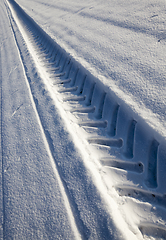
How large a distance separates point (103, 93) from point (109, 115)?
9.9 inches

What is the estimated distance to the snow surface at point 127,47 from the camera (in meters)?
1.16

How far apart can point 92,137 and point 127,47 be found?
1.05m

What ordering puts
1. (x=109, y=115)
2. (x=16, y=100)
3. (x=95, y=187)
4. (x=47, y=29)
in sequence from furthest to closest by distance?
(x=47, y=29), (x=16, y=100), (x=109, y=115), (x=95, y=187)

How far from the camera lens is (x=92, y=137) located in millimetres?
1270

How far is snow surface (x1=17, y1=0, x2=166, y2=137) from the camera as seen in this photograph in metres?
1.16

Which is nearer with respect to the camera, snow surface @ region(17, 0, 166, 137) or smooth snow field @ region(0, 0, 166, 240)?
smooth snow field @ region(0, 0, 166, 240)

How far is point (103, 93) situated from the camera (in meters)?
1.47

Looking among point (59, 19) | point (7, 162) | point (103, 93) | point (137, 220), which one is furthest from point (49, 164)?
point (59, 19)

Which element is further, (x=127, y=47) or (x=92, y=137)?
(x=127, y=47)

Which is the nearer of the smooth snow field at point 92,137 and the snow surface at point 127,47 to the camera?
the smooth snow field at point 92,137

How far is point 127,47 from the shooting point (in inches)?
62.7

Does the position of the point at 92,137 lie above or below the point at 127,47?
below

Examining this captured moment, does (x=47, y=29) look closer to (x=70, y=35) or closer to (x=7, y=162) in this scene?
(x=70, y=35)

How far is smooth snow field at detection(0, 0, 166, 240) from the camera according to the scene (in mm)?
870
